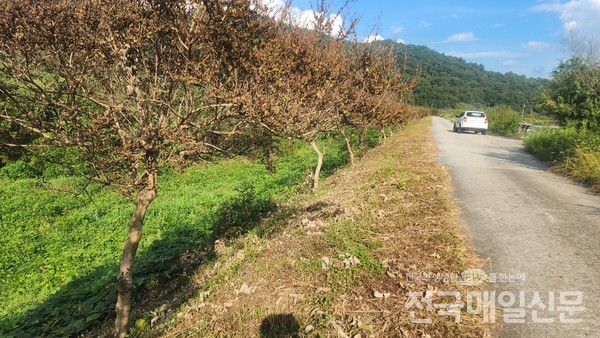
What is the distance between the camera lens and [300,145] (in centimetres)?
2094

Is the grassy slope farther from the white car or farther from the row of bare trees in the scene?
the white car

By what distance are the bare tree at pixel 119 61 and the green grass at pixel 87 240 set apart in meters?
0.64

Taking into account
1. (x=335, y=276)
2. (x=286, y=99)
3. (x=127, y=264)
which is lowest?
(x=335, y=276)

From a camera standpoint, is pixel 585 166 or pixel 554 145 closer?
pixel 585 166

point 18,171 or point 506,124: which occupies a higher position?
point 506,124

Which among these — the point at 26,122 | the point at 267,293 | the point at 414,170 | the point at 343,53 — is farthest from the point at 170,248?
the point at 343,53

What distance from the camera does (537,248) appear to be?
4.16 m

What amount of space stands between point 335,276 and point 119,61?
318 centimetres

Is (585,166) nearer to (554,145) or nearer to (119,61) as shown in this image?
(554,145)

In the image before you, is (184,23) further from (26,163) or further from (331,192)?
(26,163)

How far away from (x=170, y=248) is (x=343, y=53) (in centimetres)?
704

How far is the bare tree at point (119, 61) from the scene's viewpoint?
258 centimetres

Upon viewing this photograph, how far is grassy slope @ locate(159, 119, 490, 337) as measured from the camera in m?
3.10

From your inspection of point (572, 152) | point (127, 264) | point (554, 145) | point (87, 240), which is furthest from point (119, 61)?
point (554, 145)
